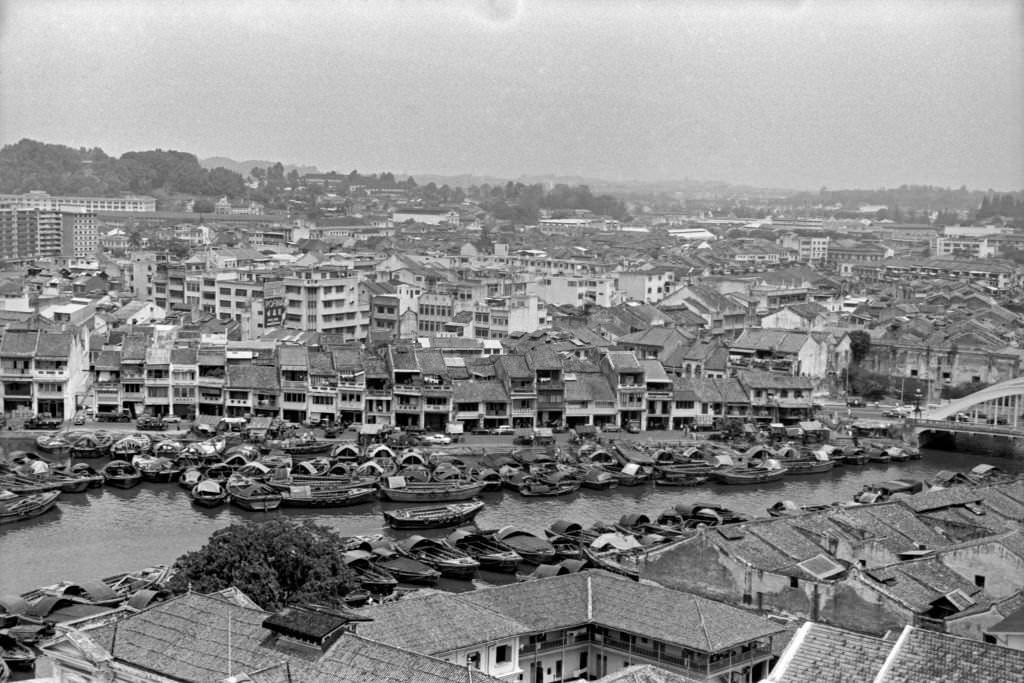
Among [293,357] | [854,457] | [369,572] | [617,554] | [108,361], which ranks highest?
[293,357]

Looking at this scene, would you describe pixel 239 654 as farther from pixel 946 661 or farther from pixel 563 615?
pixel 946 661

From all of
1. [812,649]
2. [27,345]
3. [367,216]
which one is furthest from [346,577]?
[367,216]

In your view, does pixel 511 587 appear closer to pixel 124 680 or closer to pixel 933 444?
pixel 124 680

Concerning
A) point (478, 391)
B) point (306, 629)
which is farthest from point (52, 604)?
point (478, 391)

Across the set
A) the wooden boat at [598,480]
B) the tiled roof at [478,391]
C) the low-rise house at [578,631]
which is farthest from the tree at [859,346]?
the low-rise house at [578,631]

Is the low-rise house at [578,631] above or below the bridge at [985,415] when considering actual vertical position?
above

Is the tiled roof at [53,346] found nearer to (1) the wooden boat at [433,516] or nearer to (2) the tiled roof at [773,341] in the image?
(1) the wooden boat at [433,516]

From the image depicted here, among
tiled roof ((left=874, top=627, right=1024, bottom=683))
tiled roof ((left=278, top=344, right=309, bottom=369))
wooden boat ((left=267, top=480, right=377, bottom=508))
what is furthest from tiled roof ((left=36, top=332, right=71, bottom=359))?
tiled roof ((left=874, top=627, right=1024, bottom=683))
